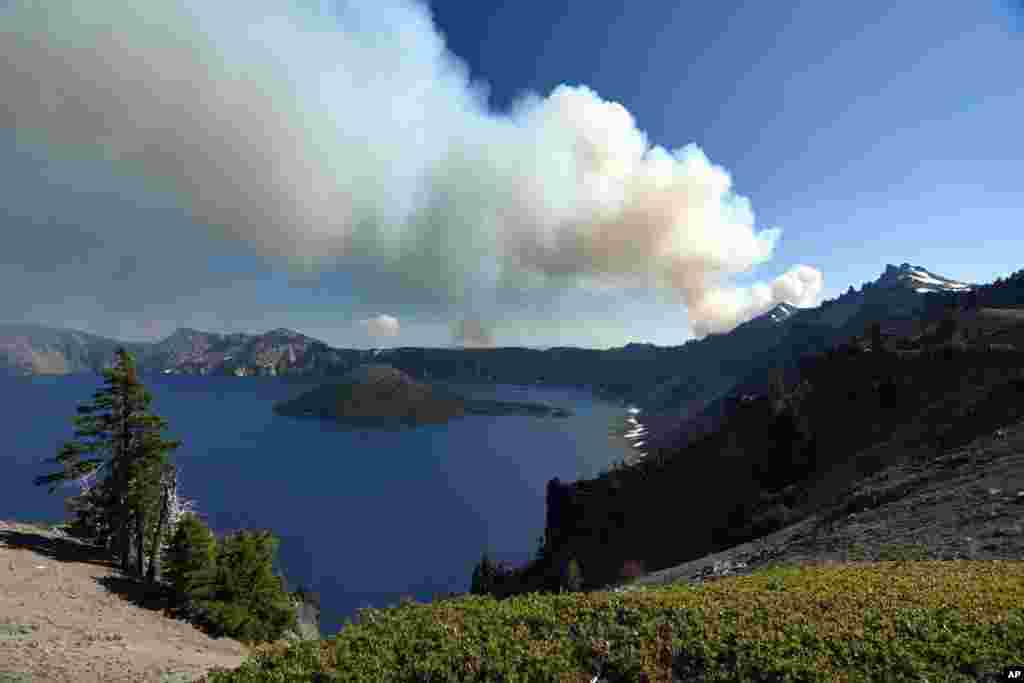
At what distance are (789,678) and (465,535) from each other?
439 feet

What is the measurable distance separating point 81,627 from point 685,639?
26808 mm

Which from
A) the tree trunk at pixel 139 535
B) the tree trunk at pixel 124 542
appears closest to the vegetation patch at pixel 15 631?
the tree trunk at pixel 139 535

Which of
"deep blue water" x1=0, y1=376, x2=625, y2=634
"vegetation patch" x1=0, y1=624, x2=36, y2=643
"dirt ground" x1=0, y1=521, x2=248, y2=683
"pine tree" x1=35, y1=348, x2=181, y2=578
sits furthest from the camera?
"deep blue water" x1=0, y1=376, x2=625, y2=634

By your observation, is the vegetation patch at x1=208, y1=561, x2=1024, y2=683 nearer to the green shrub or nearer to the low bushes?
the green shrub

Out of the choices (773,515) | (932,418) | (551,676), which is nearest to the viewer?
(551,676)

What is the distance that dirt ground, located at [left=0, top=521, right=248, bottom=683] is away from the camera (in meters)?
15.7

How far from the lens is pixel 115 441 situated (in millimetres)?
32844

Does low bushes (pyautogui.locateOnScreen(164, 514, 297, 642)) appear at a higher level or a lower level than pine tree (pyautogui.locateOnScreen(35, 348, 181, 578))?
lower

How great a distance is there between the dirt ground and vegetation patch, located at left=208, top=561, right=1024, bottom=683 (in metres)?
9.83

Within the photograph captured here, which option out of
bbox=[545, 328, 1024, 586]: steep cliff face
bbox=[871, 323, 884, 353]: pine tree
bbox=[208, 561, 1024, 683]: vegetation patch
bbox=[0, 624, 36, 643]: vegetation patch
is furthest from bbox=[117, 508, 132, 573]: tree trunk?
bbox=[871, 323, 884, 353]: pine tree

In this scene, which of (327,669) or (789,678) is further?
(327,669)

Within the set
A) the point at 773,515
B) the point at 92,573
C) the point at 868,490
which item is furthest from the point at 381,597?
the point at 868,490

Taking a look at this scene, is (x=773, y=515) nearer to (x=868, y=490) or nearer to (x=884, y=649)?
(x=868, y=490)

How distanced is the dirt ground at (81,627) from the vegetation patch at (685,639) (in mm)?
9832
